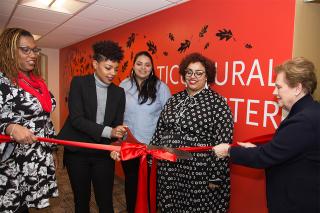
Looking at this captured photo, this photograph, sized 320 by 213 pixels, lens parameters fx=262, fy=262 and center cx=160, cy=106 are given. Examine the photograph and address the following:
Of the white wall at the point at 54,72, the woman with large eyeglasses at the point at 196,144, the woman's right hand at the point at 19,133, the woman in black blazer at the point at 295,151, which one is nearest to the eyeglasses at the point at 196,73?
the woman with large eyeglasses at the point at 196,144

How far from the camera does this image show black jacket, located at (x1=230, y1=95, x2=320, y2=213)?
128 cm

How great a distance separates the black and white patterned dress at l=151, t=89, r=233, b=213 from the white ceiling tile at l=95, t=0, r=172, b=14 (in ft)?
4.67

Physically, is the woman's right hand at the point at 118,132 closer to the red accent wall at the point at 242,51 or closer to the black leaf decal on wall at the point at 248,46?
the red accent wall at the point at 242,51

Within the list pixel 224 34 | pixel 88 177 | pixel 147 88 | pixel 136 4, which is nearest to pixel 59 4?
pixel 136 4

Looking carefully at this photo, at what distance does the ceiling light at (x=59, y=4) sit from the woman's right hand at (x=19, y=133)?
1.97m

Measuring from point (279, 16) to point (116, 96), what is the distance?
1410 mm

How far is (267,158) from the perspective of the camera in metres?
1.40

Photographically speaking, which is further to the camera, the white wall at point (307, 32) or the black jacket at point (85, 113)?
the white wall at point (307, 32)

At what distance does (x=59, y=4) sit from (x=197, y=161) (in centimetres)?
268

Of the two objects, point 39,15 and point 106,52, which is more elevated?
point 39,15

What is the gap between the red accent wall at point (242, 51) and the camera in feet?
6.85

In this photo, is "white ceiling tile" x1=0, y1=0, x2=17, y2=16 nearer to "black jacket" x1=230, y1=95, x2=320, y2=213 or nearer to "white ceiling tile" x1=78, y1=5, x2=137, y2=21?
"white ceiling tile" x1=78, y1=5, x2=137, y2=21

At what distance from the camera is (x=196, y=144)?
201cm

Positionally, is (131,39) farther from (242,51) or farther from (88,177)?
(88,177)
